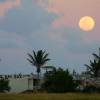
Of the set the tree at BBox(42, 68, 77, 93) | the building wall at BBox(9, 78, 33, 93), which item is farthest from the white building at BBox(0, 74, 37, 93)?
the tree at BBox(42, 68, 77, 93)

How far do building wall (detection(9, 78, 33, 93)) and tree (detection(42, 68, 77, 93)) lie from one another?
10.7m

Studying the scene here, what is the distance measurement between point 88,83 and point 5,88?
58.1ft

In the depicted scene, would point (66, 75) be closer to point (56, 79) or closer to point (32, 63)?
point (56, 79)

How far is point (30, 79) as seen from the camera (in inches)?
3666

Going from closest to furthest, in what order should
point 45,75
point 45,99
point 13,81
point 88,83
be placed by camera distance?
1. point 45,99
2. point 88,83
3. point 45,75
4. point 13,81

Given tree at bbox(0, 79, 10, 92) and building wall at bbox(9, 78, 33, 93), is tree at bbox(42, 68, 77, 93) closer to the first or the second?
building wall at bbox(9, 78, 33, 93)

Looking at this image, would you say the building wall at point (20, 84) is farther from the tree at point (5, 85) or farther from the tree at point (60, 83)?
the tree at point (60, 83)

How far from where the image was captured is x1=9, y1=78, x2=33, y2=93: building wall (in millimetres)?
90456

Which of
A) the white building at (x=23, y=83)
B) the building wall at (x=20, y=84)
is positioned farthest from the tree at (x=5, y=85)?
the building wall at (x=20, y=84)

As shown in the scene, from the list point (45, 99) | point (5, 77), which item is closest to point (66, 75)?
point (5, 77)

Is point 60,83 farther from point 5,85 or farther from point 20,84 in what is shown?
point 20,84

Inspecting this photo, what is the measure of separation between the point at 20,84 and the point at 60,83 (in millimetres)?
16673

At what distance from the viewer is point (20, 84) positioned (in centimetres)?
9212

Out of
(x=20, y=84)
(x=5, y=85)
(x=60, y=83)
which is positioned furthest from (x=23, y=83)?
(x=60, y=83)
